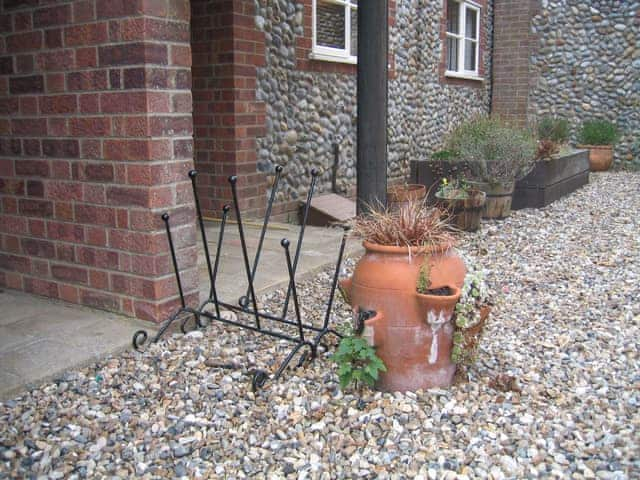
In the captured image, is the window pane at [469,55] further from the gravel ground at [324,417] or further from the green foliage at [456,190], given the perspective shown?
the gravel ground at [324,417]

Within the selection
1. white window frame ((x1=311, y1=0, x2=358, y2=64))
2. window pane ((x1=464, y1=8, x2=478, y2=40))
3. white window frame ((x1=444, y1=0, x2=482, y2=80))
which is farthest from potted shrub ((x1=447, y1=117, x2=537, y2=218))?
window pane ((x1=464, y1=8, x2=478, y2=40))

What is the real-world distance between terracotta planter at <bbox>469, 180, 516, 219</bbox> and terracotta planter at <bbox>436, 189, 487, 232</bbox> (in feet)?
2.37

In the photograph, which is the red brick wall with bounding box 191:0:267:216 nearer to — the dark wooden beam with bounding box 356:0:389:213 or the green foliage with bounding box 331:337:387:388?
the dark wooden beam with bounding box 356:0:389:213

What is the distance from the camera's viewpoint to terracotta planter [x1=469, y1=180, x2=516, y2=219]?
6.94 meters

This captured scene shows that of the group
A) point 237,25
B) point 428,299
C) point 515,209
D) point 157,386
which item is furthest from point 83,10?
point 515,209

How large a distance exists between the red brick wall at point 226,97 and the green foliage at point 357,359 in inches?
134

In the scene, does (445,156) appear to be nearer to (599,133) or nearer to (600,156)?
(600,156)

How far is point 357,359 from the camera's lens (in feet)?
8.74

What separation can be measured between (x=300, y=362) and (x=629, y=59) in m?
11.4

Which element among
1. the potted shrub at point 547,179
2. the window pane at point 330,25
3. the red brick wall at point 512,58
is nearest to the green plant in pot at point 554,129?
the red brick wall at point 512,58

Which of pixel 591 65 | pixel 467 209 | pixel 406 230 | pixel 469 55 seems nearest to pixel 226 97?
pixel 467 209

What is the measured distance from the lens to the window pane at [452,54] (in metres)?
11.2

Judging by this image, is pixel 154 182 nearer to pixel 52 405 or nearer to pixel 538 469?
pixel 52 405

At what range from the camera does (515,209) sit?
766cm
